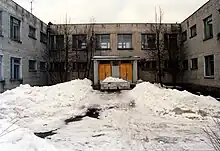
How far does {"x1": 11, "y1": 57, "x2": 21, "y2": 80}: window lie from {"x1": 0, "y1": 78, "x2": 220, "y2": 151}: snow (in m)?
5.70

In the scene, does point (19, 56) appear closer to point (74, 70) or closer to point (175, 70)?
point (74, 70)

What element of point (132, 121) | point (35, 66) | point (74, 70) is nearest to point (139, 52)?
point (74, 70)

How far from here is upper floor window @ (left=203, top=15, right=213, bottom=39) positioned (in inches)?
824

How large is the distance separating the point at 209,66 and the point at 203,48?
5.99ft

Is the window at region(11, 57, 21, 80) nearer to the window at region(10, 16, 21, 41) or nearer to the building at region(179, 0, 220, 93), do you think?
the window at region(10, 16, 21, 41)

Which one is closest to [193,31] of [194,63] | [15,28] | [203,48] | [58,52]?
[194,63]

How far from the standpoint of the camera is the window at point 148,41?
30.6 meters

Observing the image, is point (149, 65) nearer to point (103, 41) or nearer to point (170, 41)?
point (170, 41)

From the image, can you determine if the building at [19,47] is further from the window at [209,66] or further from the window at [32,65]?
the window at [209,66]

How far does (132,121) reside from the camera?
9.63m

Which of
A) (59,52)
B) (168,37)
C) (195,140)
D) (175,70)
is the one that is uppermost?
(168,37)

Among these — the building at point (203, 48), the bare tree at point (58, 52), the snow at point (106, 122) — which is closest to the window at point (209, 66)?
the building at point (203, 48)

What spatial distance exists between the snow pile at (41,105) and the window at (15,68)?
5.70 metres

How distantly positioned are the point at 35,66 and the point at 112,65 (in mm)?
8450
